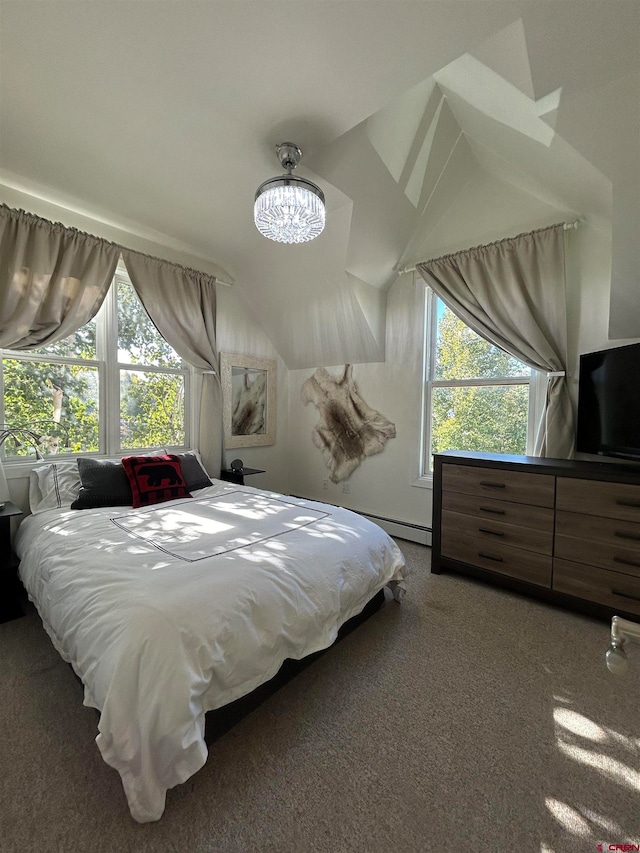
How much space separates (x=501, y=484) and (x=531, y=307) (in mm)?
1355

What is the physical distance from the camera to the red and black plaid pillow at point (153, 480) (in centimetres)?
262

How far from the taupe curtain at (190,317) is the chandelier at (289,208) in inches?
62.1

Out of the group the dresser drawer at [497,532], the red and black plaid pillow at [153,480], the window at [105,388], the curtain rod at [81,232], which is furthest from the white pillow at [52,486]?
the dresser drawer at [497,532]

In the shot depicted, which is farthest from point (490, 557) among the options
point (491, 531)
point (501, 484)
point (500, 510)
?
point (501, 484)

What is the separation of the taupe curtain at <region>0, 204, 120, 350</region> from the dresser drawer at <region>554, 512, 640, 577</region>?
3.65 metres

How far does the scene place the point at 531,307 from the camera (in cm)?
270

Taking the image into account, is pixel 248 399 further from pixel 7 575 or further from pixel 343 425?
pixel 7 575

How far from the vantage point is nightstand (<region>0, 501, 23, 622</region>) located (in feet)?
7.00

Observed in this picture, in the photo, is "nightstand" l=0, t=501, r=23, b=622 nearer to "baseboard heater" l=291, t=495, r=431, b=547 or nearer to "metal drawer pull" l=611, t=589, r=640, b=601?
"baseboard heater" l=291, t=495, r=431, b=547

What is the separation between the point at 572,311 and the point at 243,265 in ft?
9.62

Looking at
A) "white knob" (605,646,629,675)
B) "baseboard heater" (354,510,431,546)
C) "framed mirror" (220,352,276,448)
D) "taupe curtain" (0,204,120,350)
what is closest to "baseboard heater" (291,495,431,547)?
"baseboard heater" (354,510,431,546)

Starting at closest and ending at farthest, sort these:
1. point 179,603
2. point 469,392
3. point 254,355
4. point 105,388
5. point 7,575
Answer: point 179,603 < point 7,575 < point 105,388 < point 469,392 < point 254,355

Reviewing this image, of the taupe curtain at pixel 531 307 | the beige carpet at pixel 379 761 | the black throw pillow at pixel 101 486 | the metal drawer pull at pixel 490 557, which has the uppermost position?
the taupe curtain at pixel 531 307

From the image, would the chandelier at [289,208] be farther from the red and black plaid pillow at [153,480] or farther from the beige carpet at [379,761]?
the beige carpet at [379,761]
